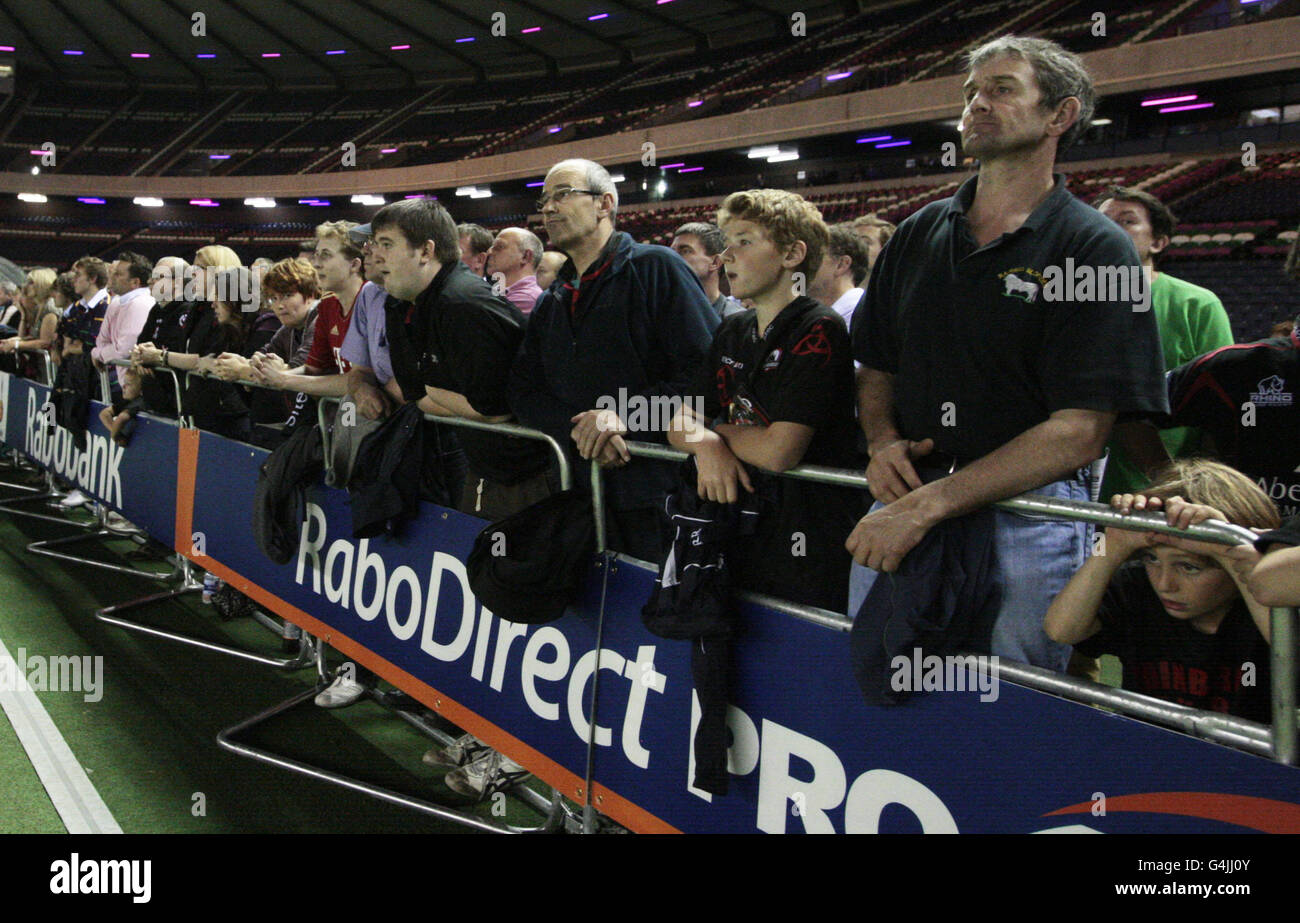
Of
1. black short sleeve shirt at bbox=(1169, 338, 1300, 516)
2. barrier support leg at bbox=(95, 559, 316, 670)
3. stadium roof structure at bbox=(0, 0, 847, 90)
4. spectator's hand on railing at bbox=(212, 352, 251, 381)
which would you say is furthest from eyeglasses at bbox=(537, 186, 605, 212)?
stadium roof structure at bbox=(0, 0, 847, 90)

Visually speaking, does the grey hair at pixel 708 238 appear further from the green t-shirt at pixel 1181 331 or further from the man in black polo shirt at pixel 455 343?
the green t-shirt at pixel 1181 331

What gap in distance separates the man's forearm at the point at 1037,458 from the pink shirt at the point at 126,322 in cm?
567

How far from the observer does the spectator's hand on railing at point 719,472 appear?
208cm

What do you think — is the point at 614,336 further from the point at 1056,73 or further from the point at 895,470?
the point at 1056,73

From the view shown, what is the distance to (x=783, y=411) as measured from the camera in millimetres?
2061

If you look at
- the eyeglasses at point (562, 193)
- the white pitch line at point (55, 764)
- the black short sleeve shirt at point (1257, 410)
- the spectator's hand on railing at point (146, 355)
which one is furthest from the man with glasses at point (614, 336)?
the spectator's hand on railing at point (146, 355)

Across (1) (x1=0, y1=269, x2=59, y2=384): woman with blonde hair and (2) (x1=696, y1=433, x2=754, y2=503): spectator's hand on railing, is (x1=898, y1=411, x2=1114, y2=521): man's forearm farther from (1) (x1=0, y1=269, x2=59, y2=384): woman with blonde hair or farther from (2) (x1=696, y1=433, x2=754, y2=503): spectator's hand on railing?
(1) (x1=0, y1=269, x2=59, y2=384): woman with blonde hair

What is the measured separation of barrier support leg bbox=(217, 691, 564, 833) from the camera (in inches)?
111

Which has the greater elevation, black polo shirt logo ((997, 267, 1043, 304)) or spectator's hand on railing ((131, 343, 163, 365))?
spectator's hand on railing ((131, 343, 163, 365))

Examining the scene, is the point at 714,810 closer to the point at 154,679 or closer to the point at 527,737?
the point at 527,737

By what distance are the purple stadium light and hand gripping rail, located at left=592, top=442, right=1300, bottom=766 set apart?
2043 centimetres

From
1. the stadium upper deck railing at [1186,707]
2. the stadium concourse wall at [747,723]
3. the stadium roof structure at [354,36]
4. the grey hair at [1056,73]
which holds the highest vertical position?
the stadium roof structure at [354,36]

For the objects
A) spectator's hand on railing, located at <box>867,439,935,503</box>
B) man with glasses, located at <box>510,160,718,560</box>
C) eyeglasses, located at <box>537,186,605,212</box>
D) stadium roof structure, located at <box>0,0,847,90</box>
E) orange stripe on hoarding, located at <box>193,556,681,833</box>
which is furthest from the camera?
stadium roof structure, located at <box>0,0,847,90</box>

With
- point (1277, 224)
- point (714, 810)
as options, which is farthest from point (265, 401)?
point (1277, 224)
